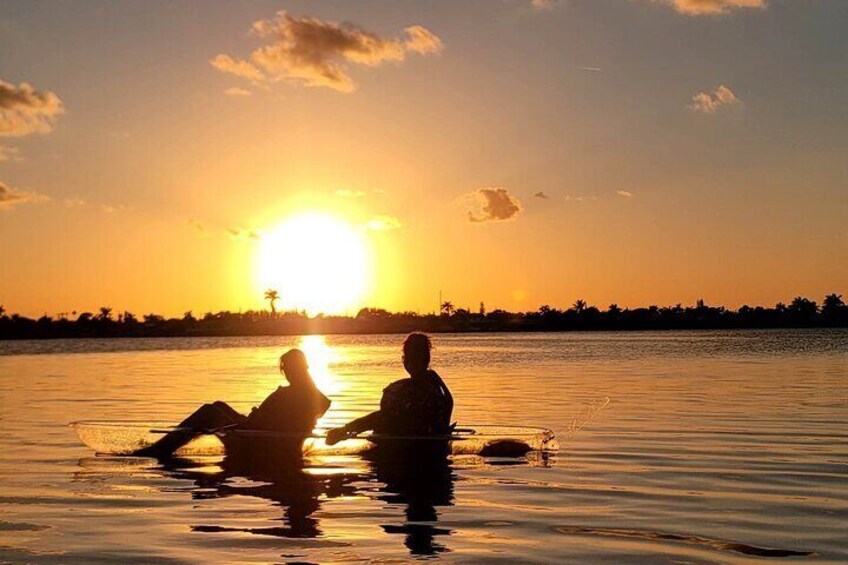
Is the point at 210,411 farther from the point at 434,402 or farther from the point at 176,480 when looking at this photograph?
the point at 434,402

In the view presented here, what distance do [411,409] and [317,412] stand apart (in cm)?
197

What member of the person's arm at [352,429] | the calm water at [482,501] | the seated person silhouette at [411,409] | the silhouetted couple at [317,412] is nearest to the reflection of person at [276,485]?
the calm water at [482,501]

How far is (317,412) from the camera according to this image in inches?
723

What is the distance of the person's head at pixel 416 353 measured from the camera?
56.3ft

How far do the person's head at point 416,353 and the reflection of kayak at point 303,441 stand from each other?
4.31ft

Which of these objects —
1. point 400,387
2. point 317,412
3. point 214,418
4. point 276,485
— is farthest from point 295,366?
point 276,485

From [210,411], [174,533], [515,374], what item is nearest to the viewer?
[174,533]

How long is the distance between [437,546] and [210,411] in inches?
361

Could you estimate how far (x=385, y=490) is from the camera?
49.3ft

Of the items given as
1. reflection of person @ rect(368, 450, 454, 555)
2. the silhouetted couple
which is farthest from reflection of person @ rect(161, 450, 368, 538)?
reflection of person @ rect(368, 450, 454, 555)

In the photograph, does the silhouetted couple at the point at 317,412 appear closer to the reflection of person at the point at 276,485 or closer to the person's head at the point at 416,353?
the person's head at the point at 416,353

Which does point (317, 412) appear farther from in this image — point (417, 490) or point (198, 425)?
point (417, 490)

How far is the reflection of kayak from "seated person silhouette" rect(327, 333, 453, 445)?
0.67 feet

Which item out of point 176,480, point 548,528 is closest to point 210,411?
point 176,480
